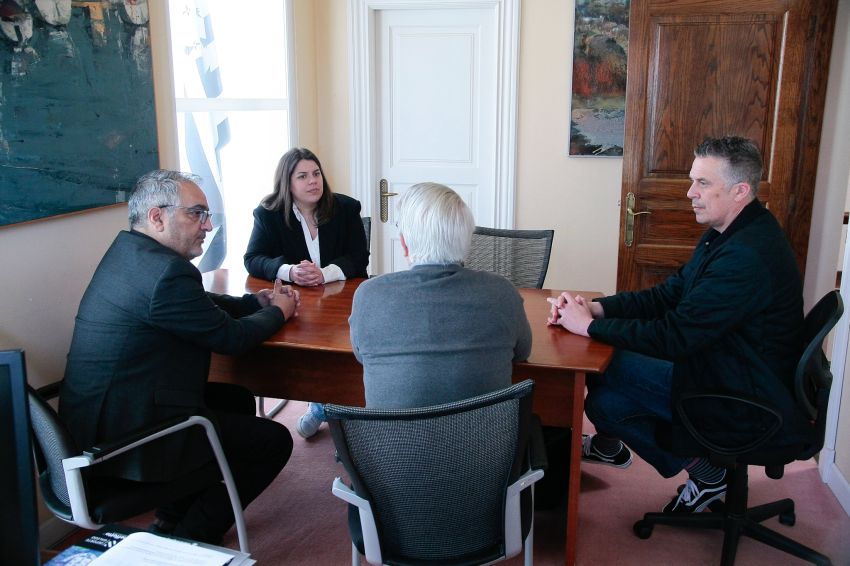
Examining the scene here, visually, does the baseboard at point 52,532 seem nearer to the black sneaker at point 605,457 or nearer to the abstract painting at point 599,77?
the black sneaker at point 605,457

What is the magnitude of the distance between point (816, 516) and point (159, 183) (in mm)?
2523

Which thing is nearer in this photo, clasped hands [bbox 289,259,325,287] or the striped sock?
A: the striped sock

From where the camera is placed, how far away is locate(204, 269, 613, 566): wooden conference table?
2178 millimetres

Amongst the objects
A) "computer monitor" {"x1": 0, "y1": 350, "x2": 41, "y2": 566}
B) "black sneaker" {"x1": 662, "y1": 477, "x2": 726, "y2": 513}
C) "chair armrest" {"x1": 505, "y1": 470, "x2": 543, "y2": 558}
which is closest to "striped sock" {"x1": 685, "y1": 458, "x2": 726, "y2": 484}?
"black sneaker" {"x1": 662, "y1": 477, "x2": 726, "y2": 513}

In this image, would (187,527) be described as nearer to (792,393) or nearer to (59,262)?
(59,262)

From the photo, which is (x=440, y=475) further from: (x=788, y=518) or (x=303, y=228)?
(x=303, y=228)

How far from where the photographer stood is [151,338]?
209cm

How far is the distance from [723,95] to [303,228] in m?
2.04

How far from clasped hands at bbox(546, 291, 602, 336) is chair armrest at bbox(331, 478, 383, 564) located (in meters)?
0.94

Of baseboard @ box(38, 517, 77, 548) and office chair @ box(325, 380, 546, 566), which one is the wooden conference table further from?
baseboard @ box(38, 517, 77, 548)

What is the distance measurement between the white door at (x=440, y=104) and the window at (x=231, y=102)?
1.72 ft

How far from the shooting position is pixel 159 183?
2.17m

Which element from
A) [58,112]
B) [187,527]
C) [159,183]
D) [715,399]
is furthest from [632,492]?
[58,112]

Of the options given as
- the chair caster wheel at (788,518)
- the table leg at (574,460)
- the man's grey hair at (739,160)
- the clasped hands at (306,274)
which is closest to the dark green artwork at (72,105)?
the clasped hands at (306,274)
